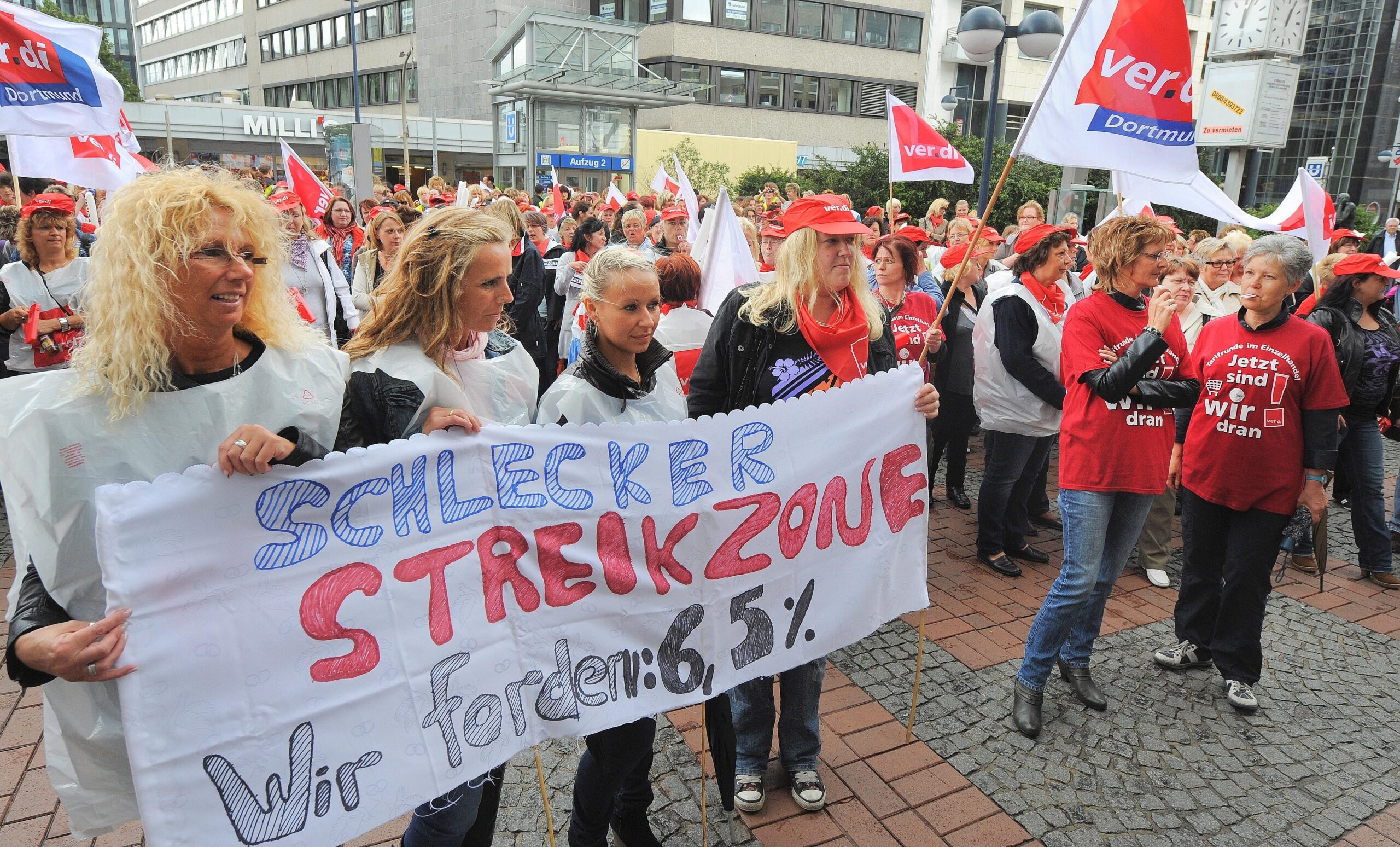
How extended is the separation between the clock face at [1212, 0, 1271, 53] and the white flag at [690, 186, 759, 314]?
36840mm

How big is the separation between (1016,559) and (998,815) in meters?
2.67

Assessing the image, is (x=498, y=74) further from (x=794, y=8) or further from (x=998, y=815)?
(x=998, y=815)

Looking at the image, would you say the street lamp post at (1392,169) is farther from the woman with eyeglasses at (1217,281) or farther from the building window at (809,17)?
the building window at (809,17)

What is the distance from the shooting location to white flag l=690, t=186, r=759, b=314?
17.6 feet

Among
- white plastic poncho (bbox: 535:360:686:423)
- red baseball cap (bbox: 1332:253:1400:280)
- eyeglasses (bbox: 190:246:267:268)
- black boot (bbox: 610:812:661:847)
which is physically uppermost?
eyeglasses (bbox: 190:246:267:268)

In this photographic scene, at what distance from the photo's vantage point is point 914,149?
8.23m

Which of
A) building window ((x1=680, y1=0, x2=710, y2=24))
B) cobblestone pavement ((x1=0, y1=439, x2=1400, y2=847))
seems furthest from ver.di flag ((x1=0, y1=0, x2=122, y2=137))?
building window ((x1=680, y1=0, x2=710, y2=24))

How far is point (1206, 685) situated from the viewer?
403cm

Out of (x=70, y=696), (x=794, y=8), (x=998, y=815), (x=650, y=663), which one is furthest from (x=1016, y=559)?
(x=794, y=8)

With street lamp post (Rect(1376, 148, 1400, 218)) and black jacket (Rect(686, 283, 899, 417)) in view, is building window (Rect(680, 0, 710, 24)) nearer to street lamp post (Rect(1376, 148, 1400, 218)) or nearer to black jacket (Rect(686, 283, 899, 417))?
street lamp post (Rect(1376, 148, 1400, 218))

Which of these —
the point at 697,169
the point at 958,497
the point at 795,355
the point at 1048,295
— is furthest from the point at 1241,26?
the point at 795,355

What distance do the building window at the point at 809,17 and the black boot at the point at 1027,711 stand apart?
150ft

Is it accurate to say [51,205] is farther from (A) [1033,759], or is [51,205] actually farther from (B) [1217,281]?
(B) [1217,281]

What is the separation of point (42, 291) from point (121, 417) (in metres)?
4.59
